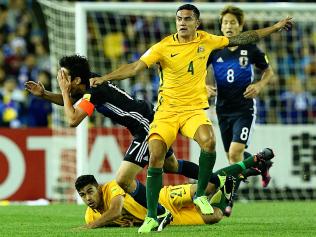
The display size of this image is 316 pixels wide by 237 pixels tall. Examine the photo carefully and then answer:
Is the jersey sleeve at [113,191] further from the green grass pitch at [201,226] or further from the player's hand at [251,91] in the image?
the player's hand at [251,91]

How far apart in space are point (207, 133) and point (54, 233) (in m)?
1.70

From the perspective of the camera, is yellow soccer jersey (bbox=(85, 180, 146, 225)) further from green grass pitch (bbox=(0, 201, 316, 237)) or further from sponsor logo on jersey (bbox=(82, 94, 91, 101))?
sponsor logo on jersey (bbox=(82, 94, 91, 101))

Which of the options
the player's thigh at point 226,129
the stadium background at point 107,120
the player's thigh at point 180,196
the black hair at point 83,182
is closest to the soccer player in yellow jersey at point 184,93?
the player's thigh at point 180,196

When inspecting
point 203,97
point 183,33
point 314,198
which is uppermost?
point 183,33

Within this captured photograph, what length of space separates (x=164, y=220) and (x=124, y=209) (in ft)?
2.04

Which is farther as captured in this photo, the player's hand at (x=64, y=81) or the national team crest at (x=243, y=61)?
the national team crest at (x=243, y=61)

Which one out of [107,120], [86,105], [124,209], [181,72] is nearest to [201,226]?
[124,209]

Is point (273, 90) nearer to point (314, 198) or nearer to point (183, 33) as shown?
point (314, 198)

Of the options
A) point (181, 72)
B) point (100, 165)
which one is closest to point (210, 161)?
point (181, 72)

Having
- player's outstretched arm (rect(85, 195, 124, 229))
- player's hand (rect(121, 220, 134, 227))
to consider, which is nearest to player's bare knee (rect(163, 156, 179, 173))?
player's hand (rect(121, 220, 134, 227))

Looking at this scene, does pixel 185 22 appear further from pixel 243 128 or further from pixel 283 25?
pixel 243 128

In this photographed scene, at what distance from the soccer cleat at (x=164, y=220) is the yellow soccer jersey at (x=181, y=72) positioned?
1014mm

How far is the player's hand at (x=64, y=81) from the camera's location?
9133mm

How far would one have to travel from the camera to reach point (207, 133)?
9258 millimetres
